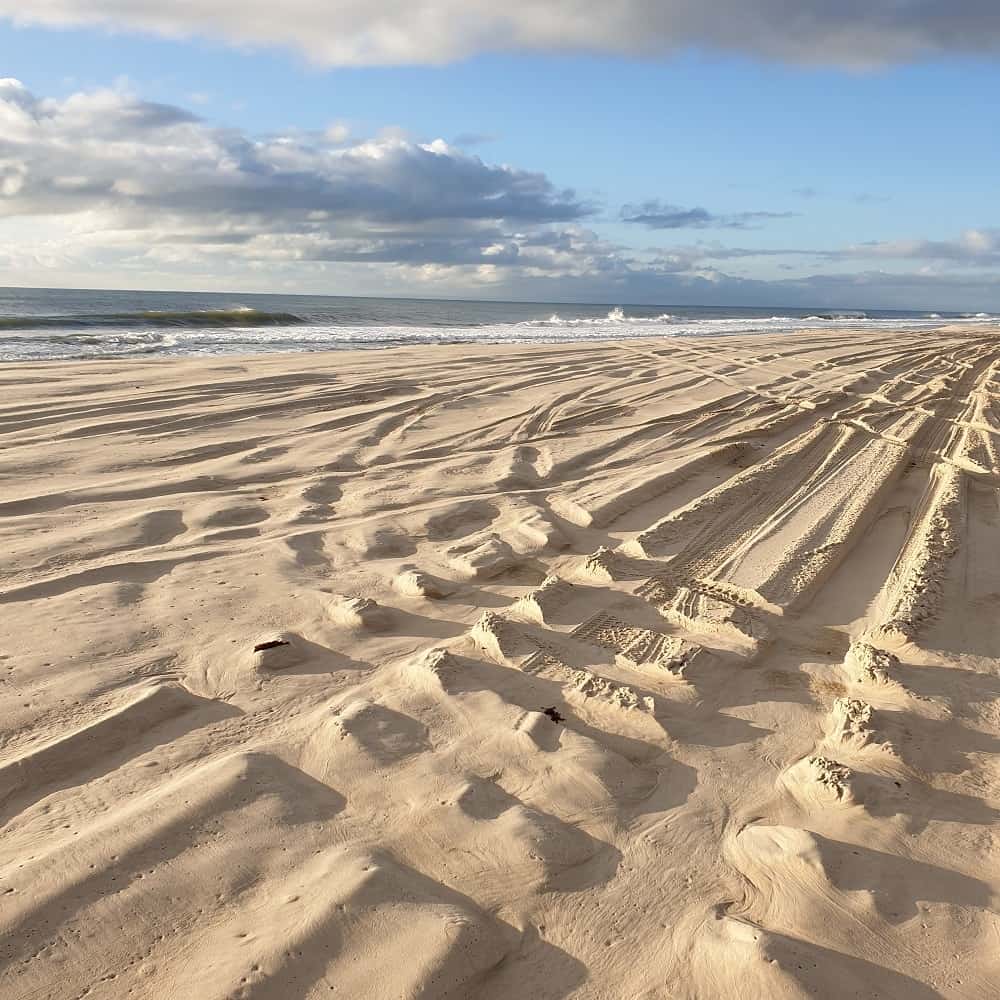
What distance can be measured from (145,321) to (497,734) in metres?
27.4

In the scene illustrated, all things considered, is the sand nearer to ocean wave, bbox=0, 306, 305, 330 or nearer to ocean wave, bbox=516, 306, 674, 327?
ocean wave, bbox=0, 306, 305, 330

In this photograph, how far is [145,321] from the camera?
2591 cm

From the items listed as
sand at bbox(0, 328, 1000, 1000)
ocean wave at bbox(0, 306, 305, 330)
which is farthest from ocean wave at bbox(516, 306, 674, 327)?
sand at bbox(0, 328, 1000, 1000)

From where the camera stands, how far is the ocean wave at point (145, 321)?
2239 cm

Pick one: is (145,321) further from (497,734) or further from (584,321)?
(497,734)

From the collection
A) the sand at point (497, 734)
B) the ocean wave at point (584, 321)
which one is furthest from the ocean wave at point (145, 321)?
the sand at point (497, 734)

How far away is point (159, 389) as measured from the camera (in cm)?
912

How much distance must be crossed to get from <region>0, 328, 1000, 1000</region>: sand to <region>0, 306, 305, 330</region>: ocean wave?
20.3m

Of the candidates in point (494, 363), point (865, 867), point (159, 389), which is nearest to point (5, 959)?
point (865, 867)

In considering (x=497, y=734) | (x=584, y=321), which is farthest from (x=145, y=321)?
(x=497, y=734)

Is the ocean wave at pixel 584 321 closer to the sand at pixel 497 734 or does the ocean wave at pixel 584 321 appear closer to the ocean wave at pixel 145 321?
the ocean wave at pixel 145 321

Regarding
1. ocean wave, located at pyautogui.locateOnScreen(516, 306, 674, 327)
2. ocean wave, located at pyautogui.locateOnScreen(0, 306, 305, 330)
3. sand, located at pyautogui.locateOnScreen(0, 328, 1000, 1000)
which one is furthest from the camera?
ocean wave, located at pyautogui.locateOnScreen(516, 306, 674, 327)

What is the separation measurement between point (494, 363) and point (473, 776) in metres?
11.6

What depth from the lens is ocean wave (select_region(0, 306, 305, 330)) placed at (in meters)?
22.4
